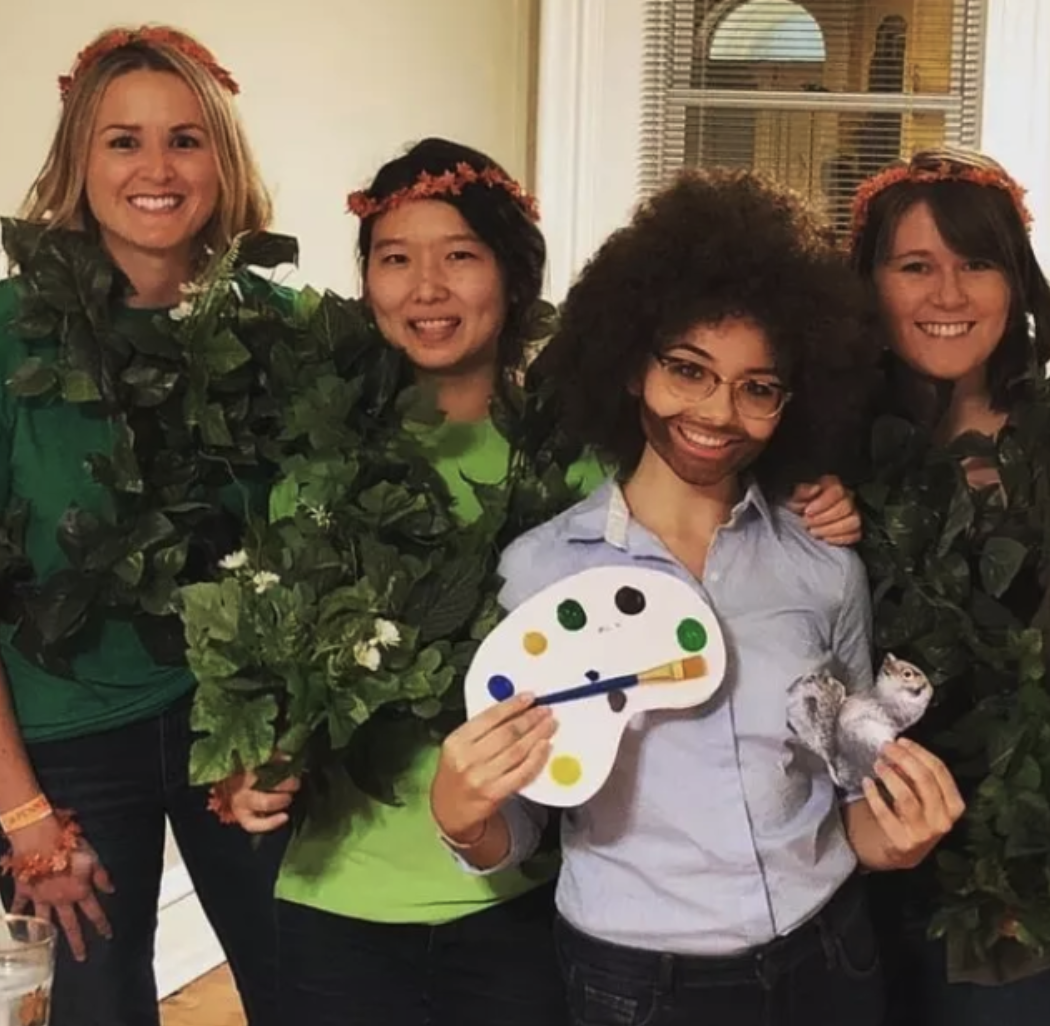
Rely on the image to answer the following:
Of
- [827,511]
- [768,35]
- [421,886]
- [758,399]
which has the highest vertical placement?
[768,35]

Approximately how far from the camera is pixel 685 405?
1.29m

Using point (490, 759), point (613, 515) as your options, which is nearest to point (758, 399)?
point (613, 515)

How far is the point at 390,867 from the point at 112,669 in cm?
39

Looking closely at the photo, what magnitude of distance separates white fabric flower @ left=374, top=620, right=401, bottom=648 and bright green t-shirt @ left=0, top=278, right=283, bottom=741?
1.02 ft

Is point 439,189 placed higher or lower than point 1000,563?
higher

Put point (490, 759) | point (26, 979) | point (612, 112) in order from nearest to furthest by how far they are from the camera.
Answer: point (26, 979) < point (490, 759) < point (612, 112)

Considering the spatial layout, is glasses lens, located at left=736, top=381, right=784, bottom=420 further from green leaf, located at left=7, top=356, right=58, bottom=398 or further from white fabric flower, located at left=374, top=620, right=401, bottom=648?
green leaf, located at left=7, top=356, right=58, bottom=398

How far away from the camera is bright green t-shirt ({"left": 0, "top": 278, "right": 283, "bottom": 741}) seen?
1.58m

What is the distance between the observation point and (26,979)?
3.61ft

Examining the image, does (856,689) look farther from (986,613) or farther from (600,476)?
(600,476)

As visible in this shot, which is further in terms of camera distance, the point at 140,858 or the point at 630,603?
the point at 140,858

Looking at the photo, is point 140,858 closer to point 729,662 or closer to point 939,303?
point 729,662

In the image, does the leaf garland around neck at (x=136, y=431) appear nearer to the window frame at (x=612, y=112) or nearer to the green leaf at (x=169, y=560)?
the green leaf at (x=169, y=560)

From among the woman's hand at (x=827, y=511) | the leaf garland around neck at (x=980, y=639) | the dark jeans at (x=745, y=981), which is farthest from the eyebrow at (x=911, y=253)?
the dark jeans at (x=745, y=981)
